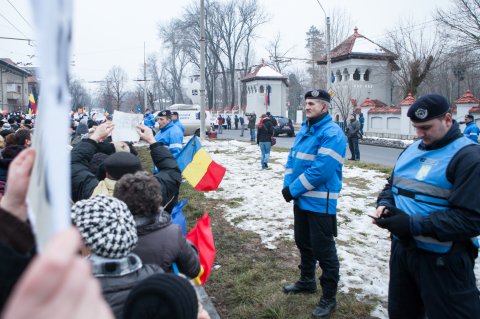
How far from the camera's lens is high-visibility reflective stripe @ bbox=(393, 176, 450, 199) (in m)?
2.63

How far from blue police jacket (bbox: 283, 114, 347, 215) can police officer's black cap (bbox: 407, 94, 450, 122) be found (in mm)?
1238

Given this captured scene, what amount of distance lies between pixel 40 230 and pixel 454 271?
2.57 meters

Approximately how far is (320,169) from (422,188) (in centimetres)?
128

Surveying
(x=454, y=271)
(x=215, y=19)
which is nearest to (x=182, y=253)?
(x=454, y=271)

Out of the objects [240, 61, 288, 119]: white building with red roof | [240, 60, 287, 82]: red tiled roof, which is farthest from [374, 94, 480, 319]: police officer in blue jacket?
[240, 60, 287, 82]: red tiled roof

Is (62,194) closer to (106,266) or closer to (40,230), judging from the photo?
(40,230)

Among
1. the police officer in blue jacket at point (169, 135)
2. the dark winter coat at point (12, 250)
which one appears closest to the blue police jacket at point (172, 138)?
the police officer in blue jacket at point (169, 135)

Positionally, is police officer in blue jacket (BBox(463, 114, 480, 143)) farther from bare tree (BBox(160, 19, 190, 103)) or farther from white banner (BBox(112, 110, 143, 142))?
bare tree (BBox(160, 19, 190, 103))

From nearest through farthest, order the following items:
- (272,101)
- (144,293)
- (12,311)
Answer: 1. (12,311)
2. (144,293)
3. (272,101)

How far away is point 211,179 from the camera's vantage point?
522cm

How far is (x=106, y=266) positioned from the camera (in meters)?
1.71

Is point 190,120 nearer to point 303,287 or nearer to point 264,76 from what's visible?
point 264,76

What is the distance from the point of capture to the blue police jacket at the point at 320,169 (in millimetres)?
3959

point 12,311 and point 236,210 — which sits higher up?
point 12,311
